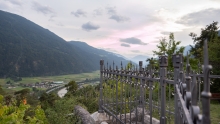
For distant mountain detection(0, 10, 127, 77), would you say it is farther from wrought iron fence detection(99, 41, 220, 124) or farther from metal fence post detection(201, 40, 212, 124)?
metal fence post detection(201, 40, 212, 124)

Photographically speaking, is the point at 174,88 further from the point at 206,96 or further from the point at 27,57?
the point at 27,57

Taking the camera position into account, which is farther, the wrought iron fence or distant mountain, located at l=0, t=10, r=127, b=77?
distant mountain, located at l=0, t=10, r=127, b=77

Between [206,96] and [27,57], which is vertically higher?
[27,57]

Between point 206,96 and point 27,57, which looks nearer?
point 206,96

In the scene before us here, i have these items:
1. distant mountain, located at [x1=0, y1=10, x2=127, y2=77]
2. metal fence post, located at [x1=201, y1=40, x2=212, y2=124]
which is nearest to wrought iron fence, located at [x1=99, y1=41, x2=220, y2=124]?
metal fence post, located at [x1=201, y1=40, x2=212, y2=124]

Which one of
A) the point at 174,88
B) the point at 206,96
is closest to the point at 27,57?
the point at 174,88

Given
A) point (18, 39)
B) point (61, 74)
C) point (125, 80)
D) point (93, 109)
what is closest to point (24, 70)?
point (61, 74)

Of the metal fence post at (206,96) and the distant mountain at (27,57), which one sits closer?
the metal fence post at (206,96)


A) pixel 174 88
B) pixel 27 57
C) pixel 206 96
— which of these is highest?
pixel 27 57

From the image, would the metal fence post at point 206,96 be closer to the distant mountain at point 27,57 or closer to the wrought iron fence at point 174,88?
the wrought iron fence at point 174,88

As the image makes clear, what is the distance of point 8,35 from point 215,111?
5192 inches

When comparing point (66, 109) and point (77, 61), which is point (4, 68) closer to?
point (77, 61)

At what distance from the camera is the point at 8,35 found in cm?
11588

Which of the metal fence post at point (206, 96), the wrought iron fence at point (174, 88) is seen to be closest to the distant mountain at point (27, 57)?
the wrought iron fence at point (174, 88)
